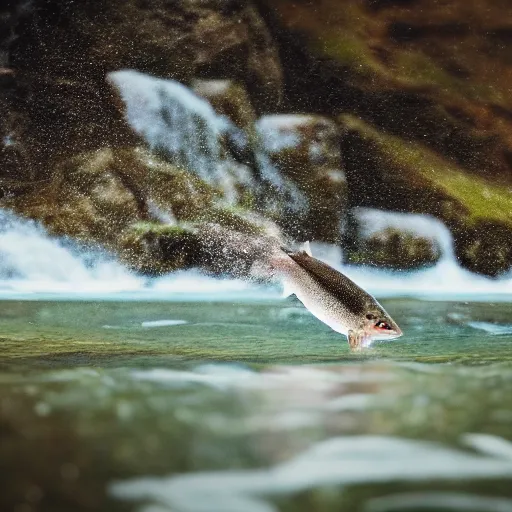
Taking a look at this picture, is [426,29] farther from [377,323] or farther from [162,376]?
[162,376]

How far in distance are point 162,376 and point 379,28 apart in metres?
2.23

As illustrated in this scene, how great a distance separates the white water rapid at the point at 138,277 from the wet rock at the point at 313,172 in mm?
114

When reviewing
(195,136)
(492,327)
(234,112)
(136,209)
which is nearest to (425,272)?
(492,327)

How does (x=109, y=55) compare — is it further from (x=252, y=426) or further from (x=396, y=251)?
(x=252, y=426)

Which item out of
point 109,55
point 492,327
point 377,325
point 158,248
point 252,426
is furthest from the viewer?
point 158,248

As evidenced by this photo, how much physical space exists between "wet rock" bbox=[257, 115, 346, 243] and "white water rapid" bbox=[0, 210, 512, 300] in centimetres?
11

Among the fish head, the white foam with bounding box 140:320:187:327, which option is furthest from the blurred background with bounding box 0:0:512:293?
the fish head

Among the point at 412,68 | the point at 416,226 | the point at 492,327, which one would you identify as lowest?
the point at 492,327

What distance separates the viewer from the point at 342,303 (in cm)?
221

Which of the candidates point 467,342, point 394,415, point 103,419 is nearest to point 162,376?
point 103,419

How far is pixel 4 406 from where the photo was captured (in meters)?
1.52

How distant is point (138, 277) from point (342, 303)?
1540mm

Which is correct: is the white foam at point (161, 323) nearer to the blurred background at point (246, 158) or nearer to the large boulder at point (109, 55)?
the blurred background at point (246, 158)

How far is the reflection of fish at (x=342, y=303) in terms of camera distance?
7.20ft
